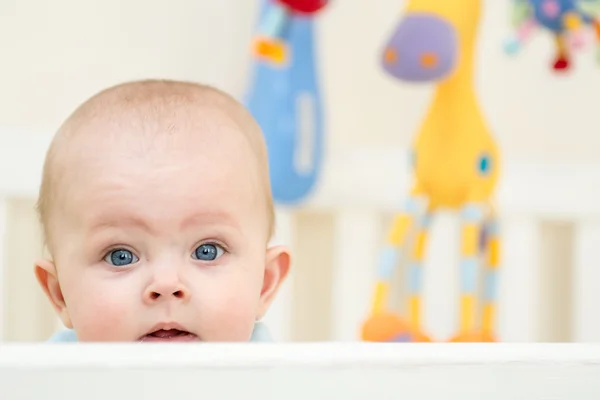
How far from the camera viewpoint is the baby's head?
2.21 ft

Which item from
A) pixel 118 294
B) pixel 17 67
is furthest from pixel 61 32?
pixel 118 294

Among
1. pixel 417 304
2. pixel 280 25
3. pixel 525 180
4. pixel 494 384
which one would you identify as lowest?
pixel 494 384

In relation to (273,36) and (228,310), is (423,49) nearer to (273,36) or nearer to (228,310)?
(273,36)

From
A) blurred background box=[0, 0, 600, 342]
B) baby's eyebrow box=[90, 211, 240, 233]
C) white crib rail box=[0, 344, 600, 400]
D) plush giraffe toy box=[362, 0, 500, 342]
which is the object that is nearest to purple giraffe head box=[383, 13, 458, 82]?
plush giraffe toy box=[362, 0, 500, 342]

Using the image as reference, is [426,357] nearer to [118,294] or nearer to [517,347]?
[517,347]

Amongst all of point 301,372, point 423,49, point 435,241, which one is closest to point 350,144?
point 435,241

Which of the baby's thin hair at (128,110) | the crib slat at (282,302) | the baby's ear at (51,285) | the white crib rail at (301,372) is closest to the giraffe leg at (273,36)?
the crib slat at (282,302)

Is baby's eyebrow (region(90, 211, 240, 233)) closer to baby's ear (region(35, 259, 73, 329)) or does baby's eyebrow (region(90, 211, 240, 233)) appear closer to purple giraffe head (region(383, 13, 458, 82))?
baby's ear (region(35, 259, 73, 329))

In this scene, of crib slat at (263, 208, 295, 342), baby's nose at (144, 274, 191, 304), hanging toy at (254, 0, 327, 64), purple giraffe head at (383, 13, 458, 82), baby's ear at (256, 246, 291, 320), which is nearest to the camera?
baby's nose at (144, 274, 191, 304)

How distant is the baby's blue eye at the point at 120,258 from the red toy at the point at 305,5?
474 millimetres

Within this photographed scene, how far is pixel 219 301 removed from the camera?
2.27ft

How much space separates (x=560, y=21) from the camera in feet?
3.54

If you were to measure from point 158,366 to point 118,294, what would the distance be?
0.76 ft

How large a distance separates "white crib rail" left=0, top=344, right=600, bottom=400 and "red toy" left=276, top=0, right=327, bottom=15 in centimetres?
64
